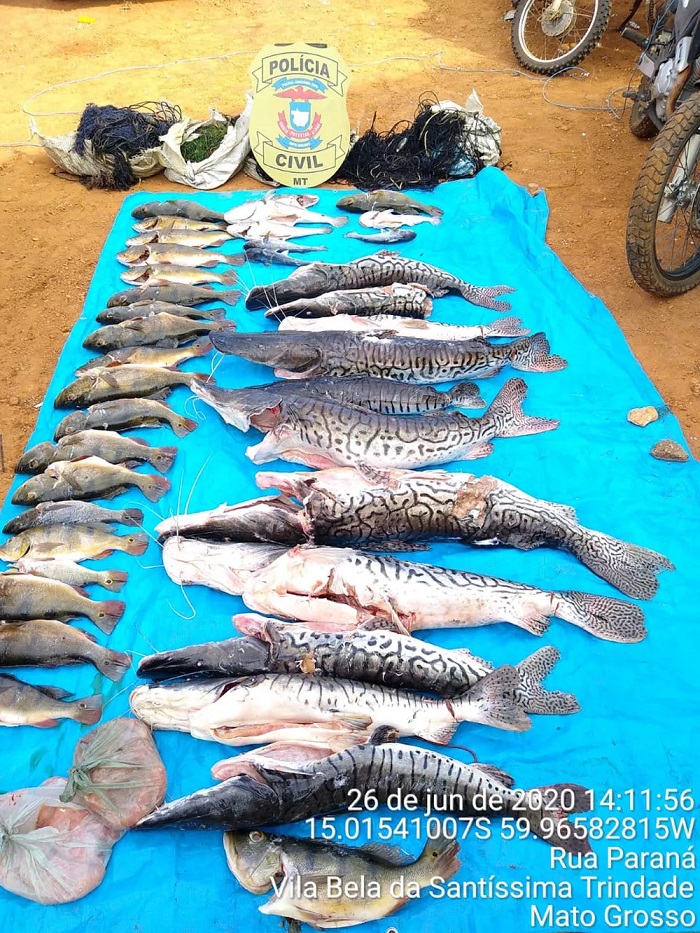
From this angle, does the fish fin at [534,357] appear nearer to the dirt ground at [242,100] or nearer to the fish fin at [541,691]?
the dirt ground at [242,100]

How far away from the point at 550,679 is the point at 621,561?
2.69ft

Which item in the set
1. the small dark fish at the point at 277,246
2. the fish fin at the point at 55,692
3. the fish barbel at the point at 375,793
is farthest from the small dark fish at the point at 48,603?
the small dark fish at the point at 277,246

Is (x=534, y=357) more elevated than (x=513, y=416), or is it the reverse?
(x=534, y=357)

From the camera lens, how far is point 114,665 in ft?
10.4

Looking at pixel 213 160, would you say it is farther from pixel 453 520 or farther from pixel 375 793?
pixel 375 793

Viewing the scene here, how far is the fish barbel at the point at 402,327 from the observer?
4812 millimetres

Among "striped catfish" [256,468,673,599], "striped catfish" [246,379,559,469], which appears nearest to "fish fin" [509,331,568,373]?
"striped catfish" [246,379,559,469]

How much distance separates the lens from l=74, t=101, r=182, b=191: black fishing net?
7.21 m

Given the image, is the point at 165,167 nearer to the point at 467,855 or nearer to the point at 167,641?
the point at 167,641

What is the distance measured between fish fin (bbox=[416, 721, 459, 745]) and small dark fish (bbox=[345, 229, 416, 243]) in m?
4.47

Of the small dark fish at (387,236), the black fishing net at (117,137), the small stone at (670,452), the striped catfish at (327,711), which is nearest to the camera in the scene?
the striped catfish at (327,711)

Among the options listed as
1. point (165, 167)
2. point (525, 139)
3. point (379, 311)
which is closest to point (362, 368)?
point (379, 311)

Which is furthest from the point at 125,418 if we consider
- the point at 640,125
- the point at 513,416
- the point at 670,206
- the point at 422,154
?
the point at 640,125

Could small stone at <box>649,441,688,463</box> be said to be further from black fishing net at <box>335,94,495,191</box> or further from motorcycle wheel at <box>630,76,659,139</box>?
motorcycle wheel at <box>630,76,659,139</box>
